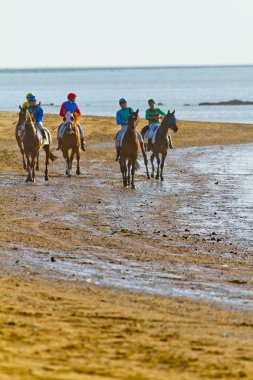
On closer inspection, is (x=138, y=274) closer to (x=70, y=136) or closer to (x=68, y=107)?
(x=68, y=107)

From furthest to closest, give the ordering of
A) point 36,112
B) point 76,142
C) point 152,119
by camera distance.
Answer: point 152,119
point 76,142
point 36,112

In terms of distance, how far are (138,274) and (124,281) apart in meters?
0.53

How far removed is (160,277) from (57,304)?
7.08 ft

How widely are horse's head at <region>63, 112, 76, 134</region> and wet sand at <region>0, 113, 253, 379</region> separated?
204cm

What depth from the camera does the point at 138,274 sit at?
1240 centimetres

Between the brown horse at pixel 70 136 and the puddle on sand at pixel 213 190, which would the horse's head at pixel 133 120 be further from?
the brown horse at pixel 70 136

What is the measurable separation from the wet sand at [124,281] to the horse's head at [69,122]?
2039mm

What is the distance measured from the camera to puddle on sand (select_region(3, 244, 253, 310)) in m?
11.3

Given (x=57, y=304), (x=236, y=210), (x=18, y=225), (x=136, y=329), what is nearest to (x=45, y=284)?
(x=57, y=304)

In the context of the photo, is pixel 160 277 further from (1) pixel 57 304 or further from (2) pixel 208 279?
(1) pixel 57 304

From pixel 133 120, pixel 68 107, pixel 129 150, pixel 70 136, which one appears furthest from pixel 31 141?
pixel 133 120

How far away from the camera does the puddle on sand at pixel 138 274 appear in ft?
37.1

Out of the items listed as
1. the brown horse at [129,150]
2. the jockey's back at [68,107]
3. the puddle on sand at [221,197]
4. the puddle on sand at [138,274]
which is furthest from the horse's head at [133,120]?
the puddle on sand at [138,274]

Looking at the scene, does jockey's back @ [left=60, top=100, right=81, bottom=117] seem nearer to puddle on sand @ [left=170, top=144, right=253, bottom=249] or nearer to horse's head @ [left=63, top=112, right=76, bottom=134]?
horse's head @ [left=63, top=112, right=76, bottom=134]
